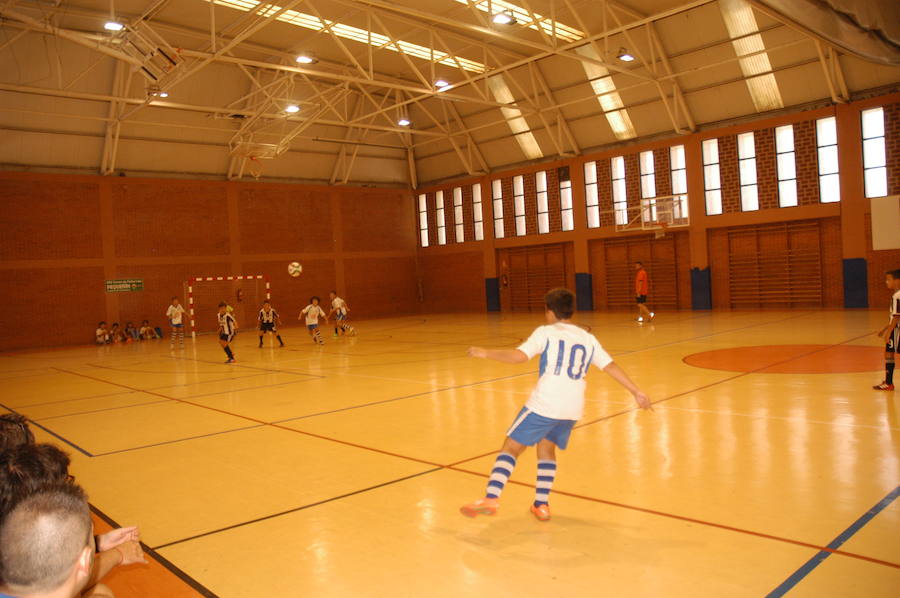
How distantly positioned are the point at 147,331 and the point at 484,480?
2381 centimetres

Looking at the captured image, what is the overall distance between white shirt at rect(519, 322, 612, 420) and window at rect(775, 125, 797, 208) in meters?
22.2

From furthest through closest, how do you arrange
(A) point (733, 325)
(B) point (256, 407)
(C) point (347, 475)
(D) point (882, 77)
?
(D) point (882, 77) → (A) point (733, 325) → (B) point (256, 407) → (C) point (347, 475)

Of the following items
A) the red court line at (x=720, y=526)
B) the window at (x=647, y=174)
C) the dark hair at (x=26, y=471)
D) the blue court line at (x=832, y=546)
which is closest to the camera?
the dark hair at (x=26, y=471)

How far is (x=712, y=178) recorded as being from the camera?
25.1m

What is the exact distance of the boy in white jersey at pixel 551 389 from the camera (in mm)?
4348

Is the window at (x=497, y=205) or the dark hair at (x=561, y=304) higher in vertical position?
the window at (x=497, y=205)

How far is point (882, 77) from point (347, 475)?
22515 mm

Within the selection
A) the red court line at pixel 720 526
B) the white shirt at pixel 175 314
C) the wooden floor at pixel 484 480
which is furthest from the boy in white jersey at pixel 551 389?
the white shirt at pixel 175 314

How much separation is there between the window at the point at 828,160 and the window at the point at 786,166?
84 centimetres

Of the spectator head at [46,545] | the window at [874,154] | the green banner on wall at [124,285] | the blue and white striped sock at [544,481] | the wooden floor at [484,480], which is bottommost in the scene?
the wooden floor at [484,480]

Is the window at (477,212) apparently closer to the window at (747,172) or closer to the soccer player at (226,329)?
the window at (747,172)

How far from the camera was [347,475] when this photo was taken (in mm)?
5770

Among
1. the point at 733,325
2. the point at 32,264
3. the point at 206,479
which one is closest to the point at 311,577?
the point at 206,479

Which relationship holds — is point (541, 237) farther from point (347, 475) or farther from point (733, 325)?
point (347, 475)
